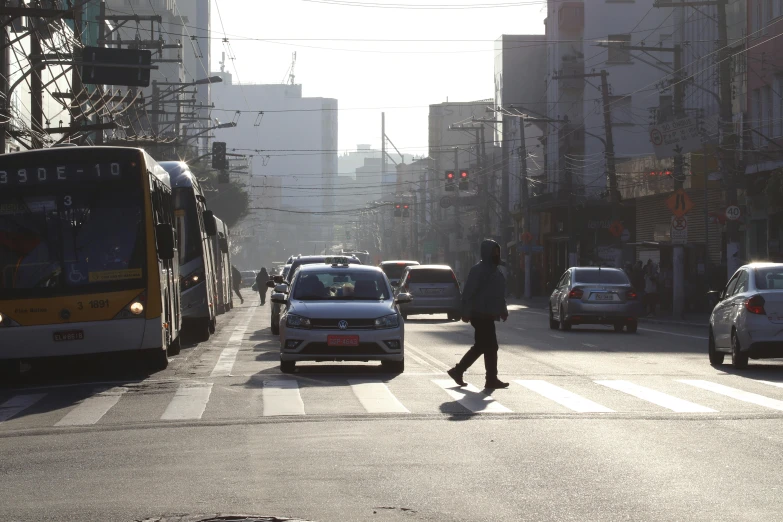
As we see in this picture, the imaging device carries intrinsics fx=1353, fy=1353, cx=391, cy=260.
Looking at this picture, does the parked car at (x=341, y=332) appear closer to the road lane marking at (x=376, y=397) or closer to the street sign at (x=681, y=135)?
the road lane marking at (x=376, y=397)

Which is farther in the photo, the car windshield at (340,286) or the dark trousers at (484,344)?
the car windshield at (340,286)

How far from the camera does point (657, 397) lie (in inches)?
621

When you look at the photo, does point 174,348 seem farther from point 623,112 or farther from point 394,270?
point 623,112

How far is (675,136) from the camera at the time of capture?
43875 millimetres

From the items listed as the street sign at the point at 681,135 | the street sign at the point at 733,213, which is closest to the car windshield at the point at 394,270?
the street sign at the point at 681,135

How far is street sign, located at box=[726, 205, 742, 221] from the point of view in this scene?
117 feet

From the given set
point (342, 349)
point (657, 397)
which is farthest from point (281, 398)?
point (657, 397)

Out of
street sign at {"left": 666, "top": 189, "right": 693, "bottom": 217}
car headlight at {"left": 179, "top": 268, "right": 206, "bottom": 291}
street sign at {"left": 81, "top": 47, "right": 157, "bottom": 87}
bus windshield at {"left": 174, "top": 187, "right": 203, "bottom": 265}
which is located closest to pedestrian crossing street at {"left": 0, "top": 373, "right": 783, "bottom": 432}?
car headlight at {"left": 179, "top": 268, "right": 206, "bottom": 291}

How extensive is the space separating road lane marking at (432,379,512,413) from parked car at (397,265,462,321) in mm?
21504

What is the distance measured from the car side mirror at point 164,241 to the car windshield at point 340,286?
2.26 m

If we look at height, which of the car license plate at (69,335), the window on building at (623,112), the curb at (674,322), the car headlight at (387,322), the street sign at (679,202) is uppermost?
the window on building at (623,112)

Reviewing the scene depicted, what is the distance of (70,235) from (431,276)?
74.6ft

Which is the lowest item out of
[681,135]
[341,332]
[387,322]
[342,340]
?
[342,340]

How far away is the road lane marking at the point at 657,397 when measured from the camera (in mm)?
14391
